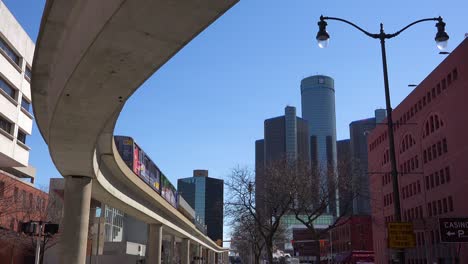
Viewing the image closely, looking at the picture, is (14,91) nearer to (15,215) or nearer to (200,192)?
(15,215)

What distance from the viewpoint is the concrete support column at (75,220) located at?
19641 millimetres

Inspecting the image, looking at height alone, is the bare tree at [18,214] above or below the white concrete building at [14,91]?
below

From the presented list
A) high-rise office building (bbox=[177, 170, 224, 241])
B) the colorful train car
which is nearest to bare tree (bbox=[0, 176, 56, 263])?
the colorful train car

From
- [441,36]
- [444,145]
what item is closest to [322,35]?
[441,36]

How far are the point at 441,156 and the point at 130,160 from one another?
50696 millimetres

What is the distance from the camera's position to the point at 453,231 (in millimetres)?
18516

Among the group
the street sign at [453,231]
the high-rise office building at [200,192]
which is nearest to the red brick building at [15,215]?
the street sign at [453,231]

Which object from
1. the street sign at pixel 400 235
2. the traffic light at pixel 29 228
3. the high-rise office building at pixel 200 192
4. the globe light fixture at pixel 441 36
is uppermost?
the high-rise office building at pixel 200 192

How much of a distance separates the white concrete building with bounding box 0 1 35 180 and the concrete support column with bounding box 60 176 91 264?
1359 inches

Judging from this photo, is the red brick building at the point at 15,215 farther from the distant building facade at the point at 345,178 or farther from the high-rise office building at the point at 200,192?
the high-rise office building at the point at 200,192

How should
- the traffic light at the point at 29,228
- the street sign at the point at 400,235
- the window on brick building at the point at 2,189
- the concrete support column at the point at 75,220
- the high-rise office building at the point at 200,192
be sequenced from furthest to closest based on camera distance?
the high-rise office building at the point at 200,192 < the window on brick building at the point at 2,189 < the traffic light at the point at 29,228 < the concrete support column at the point at 75,220 < the street sign at the point at 400,235

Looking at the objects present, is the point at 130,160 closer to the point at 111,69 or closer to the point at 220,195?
the point at 111,69

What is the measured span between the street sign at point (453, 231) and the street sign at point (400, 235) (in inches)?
151

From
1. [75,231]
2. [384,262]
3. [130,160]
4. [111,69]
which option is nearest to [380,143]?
[384,262]
